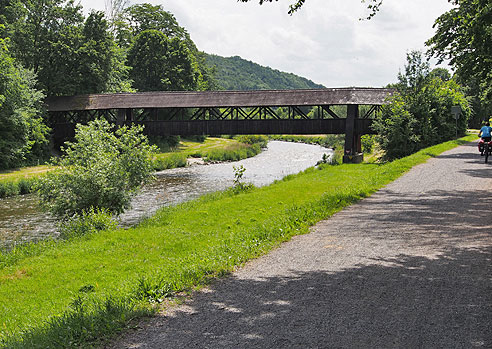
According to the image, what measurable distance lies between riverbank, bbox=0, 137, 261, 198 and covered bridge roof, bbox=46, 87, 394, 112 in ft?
14.3

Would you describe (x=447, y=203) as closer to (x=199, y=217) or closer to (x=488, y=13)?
(x=488, y=13)

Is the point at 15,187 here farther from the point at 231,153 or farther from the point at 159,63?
the point at 159,63

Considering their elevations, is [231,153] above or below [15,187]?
above

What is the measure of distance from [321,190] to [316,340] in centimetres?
1215

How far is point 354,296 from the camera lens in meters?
4.99

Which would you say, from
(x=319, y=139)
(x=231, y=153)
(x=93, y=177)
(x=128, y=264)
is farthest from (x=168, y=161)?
(x=319, y=139)

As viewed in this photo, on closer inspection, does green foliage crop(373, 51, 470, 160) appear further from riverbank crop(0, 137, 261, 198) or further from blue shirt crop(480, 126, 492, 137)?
riverbank crop(0, 137, 261, 198)

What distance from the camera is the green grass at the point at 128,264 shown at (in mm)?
4652

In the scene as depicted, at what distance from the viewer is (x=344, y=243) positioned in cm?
749

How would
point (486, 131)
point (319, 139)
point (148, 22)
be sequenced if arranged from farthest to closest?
1. point (319, 139)
2. point (148, 22)
3. point (486, 131)

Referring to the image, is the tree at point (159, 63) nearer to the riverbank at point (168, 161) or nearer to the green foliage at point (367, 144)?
the riverbank at point (168, 161)

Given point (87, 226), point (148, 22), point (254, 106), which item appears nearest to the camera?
point (87, 226)

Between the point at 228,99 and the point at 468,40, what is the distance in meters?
18.7

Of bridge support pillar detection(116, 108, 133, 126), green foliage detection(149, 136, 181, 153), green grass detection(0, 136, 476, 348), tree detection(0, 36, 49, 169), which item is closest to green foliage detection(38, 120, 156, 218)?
green grass detection(0, 136, 476, 348)
